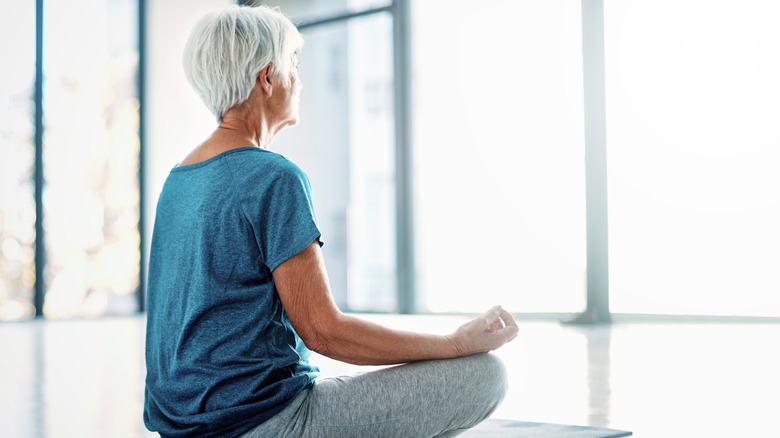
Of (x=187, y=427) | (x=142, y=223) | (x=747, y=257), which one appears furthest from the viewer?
(x=142, y=223)

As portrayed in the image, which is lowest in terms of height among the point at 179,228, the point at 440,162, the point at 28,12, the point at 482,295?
the point at 482,295

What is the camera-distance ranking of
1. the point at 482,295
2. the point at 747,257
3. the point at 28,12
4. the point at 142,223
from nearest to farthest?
the point at 747,257, the point at 482,295, the point at 28,12, the point at 142,223

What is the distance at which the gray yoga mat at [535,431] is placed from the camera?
1806 millimetres

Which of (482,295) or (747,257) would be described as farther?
(482,295)

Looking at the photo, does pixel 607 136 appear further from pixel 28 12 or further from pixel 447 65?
pixel 28 12

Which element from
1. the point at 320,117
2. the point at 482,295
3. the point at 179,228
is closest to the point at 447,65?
the point at 320,117

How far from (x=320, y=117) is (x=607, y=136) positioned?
229 cm

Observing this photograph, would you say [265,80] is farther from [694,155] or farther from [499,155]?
[499,155]

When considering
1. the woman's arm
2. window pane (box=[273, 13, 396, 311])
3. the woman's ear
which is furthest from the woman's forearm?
window pane (box=[273, 13, 396, 311])

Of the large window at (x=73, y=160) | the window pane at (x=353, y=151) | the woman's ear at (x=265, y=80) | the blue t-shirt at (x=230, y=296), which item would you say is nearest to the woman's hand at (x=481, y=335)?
the blue t-shirt at (x=230, y=296)

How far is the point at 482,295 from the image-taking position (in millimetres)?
5355

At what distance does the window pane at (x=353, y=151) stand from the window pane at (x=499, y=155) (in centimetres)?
27

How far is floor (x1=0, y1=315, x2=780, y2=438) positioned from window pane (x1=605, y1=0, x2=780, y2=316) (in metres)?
0.36

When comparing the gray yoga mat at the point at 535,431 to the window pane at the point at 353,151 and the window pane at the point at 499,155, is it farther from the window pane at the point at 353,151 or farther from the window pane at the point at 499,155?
the window pane at the point at 353,151
